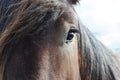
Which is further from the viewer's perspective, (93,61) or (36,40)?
(93,61)

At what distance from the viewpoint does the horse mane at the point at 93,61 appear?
3537 millimetres

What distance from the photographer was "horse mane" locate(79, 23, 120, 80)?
3.54 meters

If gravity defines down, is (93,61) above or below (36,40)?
below

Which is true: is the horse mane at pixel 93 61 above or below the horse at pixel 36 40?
below

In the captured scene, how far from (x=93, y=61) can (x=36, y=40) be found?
1.20 meters

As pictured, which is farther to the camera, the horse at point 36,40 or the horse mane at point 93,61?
the horse mane at point 93,61

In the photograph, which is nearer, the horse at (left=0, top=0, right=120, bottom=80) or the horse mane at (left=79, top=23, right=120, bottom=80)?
the horse at (left=0, top=0, right=120, bottom=80)

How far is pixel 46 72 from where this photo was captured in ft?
8.22

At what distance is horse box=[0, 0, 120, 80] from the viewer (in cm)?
248

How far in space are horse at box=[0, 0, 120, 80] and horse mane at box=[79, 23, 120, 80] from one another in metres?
0.49

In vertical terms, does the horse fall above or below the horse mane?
above

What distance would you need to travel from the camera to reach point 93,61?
3.59 meters

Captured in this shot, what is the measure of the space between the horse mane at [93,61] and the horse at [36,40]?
49cm

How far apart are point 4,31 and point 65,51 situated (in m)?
0.66
